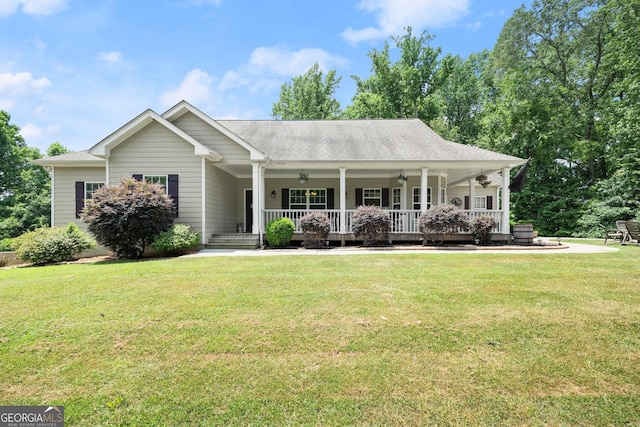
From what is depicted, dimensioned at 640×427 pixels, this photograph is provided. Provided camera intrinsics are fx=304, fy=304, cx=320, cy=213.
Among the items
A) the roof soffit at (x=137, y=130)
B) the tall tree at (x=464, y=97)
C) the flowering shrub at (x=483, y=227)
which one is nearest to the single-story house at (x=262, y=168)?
the roof soffit at (x=137, y=130)

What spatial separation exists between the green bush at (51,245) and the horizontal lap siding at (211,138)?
509 centimetres

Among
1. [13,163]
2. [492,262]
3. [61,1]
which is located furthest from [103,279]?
[13,163]

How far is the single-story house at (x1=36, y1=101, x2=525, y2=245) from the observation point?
11.0 m

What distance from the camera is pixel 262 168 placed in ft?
38.8

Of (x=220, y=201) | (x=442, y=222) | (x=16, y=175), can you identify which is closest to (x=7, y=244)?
(x=220, y=201)

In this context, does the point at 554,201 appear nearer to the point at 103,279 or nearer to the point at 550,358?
the point at 550,358

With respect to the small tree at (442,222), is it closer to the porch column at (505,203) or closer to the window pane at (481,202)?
the porch column at (505,203)

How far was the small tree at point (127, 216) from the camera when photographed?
907 cm

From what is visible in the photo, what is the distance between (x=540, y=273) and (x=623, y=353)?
10.9 ft

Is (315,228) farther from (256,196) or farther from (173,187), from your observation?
(173,187)

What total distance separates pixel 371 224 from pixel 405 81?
63.5 feet

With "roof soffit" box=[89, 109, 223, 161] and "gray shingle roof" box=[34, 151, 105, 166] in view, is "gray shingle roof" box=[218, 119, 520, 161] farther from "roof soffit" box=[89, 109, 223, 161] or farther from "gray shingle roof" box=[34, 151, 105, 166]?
"gray shingle roof" box=[34, 151, 105, 166]

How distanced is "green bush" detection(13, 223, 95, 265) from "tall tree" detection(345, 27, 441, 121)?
22.5m

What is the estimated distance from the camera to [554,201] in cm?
2036
